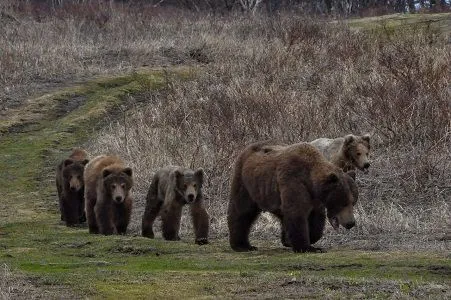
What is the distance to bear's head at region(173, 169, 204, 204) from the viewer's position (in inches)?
444

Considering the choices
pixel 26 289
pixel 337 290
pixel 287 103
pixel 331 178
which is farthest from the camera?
pixel 287 103

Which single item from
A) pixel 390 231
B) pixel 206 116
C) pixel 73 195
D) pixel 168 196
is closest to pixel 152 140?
pixel 206 116

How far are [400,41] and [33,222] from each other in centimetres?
1196

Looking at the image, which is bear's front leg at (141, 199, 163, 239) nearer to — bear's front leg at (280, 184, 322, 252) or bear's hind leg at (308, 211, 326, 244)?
bear's hind leg at (308, 211, 326, 244)

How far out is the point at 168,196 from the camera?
11.6 metres

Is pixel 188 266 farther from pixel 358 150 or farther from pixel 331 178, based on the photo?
pixel 358 150

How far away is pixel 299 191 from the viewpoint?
30.2 ft

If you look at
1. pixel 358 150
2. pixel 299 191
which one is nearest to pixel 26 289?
pixel 299 191

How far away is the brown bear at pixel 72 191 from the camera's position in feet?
43.9

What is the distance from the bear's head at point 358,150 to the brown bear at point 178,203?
2.98 metres

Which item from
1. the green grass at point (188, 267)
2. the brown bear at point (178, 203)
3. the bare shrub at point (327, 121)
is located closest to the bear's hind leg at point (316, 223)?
the green grass at point (188, 267)

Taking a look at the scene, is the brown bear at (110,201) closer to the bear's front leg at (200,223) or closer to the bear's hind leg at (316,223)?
the bear's front leg at (200,223)

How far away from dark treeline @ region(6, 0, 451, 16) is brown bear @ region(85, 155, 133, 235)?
3428cm

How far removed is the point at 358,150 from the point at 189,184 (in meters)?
3.33
